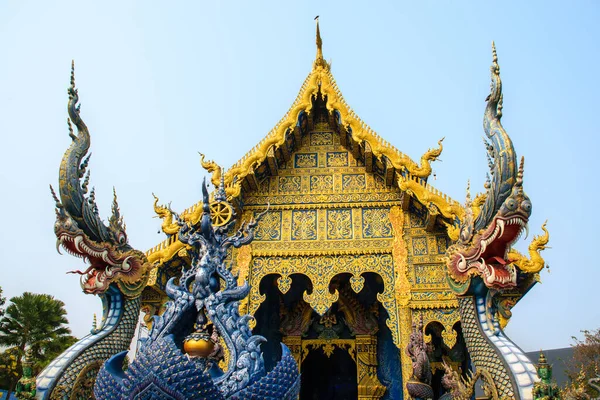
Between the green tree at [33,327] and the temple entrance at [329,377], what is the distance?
26.1 feet

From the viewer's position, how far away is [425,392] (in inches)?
273

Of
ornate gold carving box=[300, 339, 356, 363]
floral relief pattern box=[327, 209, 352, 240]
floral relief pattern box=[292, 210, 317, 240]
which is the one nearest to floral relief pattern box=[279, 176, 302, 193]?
floral relief pattern box=[292, 210, 317, 240]

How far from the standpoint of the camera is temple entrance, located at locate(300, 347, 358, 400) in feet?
36.3

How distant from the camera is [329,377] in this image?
444 inches

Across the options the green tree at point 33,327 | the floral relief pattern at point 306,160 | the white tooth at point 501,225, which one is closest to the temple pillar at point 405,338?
the white tooth at point 501,225

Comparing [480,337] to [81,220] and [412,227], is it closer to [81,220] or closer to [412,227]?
[412,227]

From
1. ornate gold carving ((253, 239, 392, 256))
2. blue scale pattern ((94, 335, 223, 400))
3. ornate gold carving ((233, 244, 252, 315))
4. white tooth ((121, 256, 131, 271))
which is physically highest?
ornate gold carving ((253, 239, 392, 256))

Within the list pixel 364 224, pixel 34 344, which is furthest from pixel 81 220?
pixel 34 344

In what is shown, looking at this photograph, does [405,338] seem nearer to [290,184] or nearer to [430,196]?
[430,196]

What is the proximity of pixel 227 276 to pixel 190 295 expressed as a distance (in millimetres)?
348

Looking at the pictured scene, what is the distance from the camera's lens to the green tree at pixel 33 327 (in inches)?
605

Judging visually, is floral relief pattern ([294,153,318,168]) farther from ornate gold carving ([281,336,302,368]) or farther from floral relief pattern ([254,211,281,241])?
ornate gold carving ([281,336,302,368])

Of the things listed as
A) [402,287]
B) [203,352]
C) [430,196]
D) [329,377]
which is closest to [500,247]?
[430,196]

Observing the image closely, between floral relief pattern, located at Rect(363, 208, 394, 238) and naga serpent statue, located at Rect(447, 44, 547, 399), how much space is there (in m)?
2.20
